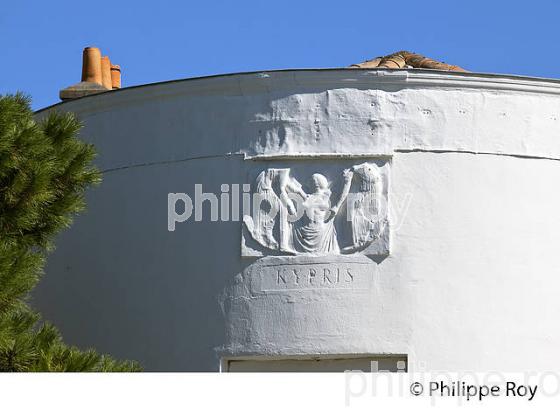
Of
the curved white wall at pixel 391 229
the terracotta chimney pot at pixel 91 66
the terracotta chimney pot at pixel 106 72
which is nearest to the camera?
the curved white wall at pixel 391 229

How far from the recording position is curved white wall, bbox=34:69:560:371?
1667 cm

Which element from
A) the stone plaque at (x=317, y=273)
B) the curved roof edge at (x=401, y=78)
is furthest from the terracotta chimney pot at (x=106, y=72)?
the stone plaque at (x=317, y=273)

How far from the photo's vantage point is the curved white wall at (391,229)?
54.7 ft

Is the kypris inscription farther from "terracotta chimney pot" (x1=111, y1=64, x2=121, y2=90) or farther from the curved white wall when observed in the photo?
"terracotta chimney pot" (x1=111, y1=64, x2=121, y2=90)

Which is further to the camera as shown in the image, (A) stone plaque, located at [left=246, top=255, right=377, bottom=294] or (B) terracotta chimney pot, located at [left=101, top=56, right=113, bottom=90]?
(B) terracotta chimney pot, located at [left=101, top=56, right=113, bottom=90]

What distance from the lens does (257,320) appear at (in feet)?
55.3

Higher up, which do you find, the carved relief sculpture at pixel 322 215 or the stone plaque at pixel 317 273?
the carved relief sculpture at pixel 322 215

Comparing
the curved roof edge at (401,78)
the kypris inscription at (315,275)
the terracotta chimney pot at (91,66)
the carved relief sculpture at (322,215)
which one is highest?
the terracotta chimney pot at (91,66)

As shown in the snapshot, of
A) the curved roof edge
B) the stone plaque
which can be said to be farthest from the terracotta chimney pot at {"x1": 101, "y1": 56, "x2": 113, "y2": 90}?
the stone plaque

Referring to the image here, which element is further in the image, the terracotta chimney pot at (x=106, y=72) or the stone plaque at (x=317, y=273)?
the terracotta chimney pot at (x=106, y=72)

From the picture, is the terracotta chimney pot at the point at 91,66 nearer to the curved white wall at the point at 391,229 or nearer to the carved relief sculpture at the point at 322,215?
the curved white wall at the point at 391,229

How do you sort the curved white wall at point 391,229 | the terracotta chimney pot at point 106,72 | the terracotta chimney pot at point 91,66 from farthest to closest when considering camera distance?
the terracotta chimney pot at point 106,72
the terracotta chimney pot at point 91,66
the curved white wall at point 391,229

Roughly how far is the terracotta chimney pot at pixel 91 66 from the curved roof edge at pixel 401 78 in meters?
4.46

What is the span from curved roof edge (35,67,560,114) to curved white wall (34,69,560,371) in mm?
15
